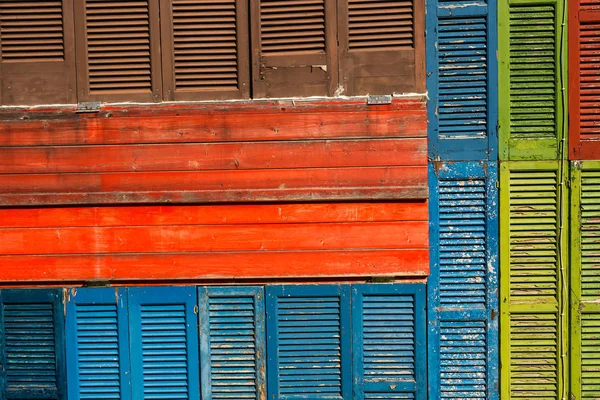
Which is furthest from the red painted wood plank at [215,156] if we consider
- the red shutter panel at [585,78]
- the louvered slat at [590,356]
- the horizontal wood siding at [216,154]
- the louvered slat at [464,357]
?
the louvered slat at [590,356]

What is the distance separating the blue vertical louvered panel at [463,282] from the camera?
13.3ft

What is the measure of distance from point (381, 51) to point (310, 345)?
219cm

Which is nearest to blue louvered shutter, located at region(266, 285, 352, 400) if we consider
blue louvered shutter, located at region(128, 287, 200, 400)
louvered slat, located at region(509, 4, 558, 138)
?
blue louvered shutter, located at region(128, 287, 200, 400)

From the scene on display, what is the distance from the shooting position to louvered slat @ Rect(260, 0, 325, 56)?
13.0ft

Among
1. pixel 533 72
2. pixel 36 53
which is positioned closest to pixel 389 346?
pixel 533 72

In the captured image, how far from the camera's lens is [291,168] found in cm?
395

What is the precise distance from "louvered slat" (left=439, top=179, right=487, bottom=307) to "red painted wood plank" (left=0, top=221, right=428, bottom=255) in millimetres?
245

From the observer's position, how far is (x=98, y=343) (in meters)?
4.09

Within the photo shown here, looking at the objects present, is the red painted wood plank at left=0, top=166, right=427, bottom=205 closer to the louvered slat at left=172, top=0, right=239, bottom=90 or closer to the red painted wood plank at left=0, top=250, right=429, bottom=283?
the red painted wood plank at left=0, top=250, right=429, bottom=283

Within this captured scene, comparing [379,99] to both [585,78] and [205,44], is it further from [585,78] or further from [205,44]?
[585,78]

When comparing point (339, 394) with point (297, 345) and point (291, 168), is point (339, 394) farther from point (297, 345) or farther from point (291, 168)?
point (291, 168)

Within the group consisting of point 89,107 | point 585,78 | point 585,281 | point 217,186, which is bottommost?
point 585,281

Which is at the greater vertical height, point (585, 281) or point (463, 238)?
point (463, 238)

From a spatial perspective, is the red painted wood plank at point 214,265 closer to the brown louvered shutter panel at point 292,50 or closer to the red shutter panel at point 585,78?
the brown louvered shutter panel at point 292,50
